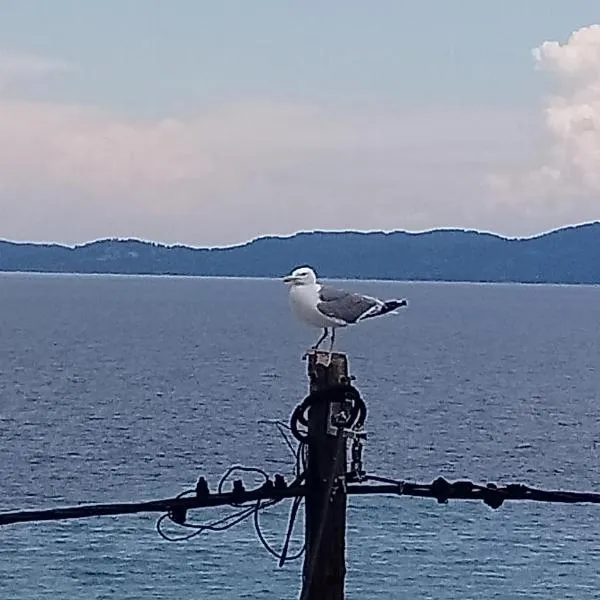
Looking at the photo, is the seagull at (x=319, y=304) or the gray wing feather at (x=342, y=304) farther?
the gray wing feather at (x=342, y=304)

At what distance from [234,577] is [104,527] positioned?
843 cm

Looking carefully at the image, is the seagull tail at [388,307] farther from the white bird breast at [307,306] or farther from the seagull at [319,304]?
the white bird breast at [307,306]

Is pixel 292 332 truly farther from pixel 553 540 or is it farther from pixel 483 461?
pixel 553 540

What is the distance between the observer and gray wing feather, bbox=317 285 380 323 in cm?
840

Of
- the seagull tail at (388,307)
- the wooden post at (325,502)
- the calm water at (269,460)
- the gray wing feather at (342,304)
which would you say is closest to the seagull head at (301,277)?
the gray wing feather at (342,304)

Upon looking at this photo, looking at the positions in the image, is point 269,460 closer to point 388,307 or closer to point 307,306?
point 388,307

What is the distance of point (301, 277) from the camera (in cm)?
837

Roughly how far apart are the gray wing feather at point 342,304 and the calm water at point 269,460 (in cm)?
2447

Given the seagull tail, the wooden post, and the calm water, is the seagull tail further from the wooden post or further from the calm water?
the calm water

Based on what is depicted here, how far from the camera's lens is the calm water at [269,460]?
1661 inches

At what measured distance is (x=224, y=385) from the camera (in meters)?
95.1

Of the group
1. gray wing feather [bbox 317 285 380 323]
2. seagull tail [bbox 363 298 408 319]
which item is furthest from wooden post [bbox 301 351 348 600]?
seagull tail [bbox 363 298 408 319]

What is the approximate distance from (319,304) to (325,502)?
11.5 ft

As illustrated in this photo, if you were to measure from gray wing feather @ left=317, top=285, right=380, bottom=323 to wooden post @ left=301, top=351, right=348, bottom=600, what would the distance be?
10.9 feet
